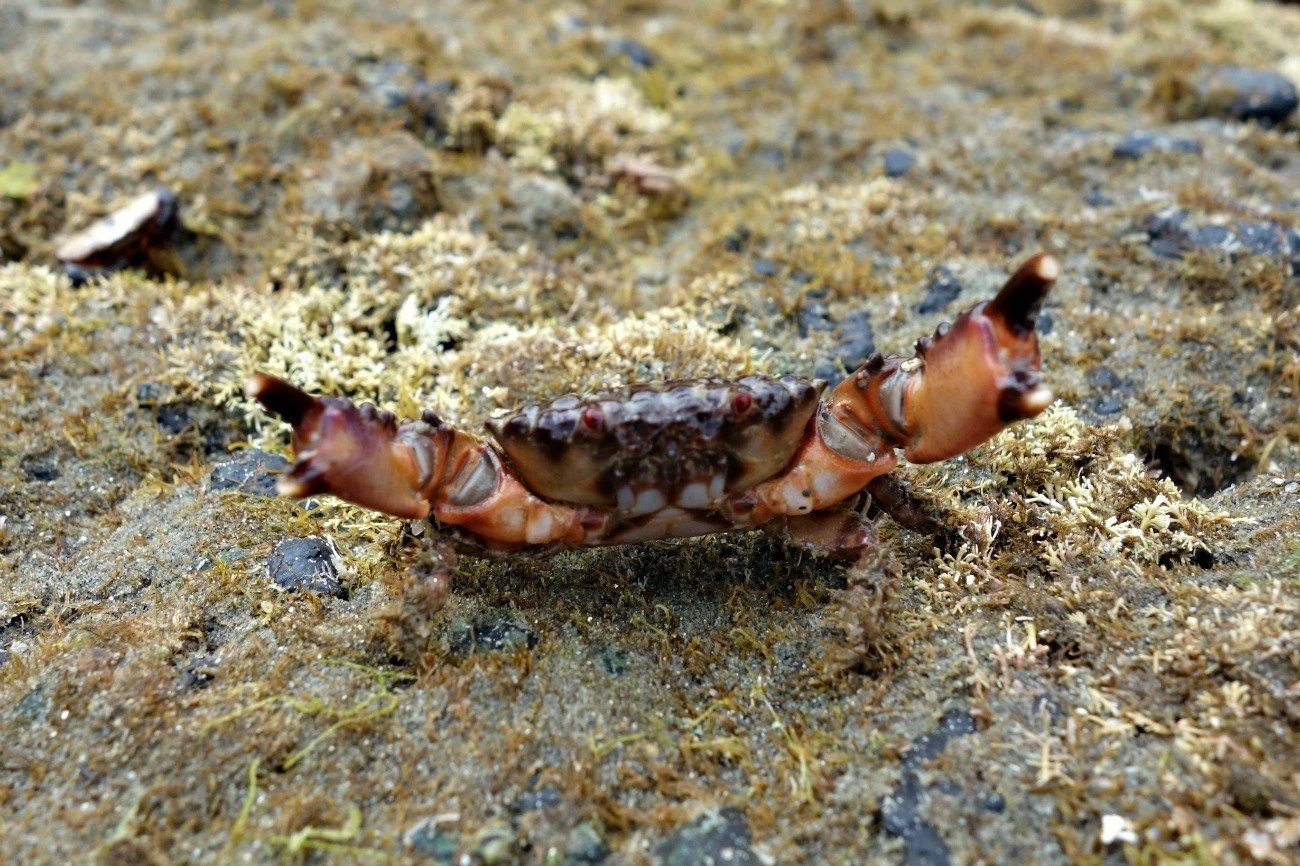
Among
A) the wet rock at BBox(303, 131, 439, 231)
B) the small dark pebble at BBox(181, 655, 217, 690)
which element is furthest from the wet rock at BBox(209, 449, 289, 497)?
the wet rock at BBox(303, 131, 439, 231)

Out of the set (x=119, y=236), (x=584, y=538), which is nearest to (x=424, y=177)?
(x=119, y=236)

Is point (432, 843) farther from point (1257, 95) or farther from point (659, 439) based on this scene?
point (1257, 95)

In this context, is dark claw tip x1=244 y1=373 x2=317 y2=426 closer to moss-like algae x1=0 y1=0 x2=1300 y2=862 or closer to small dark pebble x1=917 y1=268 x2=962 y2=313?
moss-like algae x1=0 y1=0 x2=1300 y2=862

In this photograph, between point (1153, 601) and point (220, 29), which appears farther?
point (220, 29)

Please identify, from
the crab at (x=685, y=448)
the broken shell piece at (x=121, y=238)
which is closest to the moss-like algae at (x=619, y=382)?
the broken shell piece at (x=121, y=238)

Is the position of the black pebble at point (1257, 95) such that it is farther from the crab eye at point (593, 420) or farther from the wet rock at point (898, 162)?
the crab eye at point (593, 420)

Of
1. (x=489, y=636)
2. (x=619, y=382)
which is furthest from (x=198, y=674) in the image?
(x=619, y=382)

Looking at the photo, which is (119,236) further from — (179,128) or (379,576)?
(379,576)
